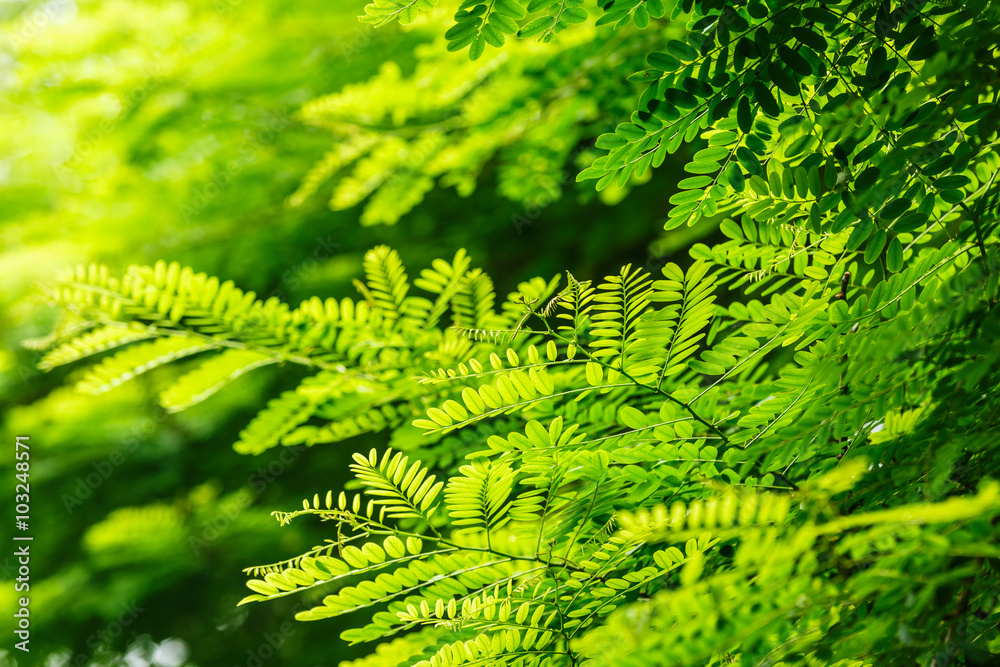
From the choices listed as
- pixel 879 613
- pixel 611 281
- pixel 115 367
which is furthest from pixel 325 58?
pixel 879 613

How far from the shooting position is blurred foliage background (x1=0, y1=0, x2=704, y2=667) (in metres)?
2.15

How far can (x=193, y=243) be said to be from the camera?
240 cm

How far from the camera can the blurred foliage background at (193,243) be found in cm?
215

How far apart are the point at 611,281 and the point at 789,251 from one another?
183 mm
